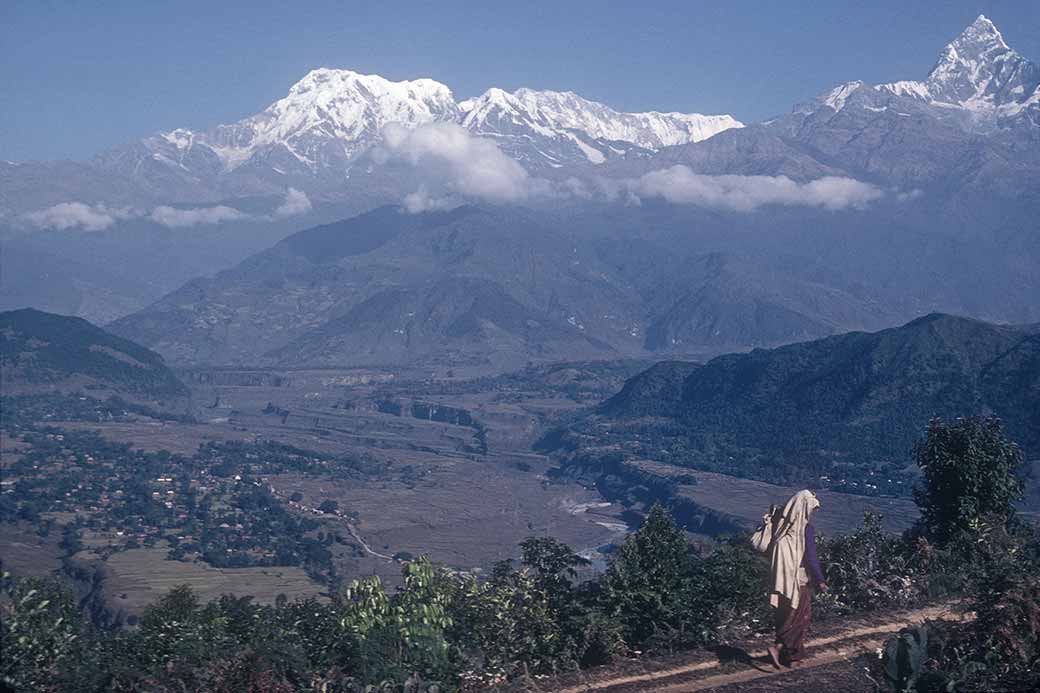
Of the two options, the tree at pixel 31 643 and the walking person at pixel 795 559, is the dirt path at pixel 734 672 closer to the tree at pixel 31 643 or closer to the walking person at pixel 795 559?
the walking person at pixel 795 559

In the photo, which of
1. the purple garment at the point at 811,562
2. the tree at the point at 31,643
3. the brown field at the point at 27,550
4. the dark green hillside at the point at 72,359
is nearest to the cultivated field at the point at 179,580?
the brown field at the point at 27,550

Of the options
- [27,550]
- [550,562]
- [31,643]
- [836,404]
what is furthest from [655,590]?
[836,404]

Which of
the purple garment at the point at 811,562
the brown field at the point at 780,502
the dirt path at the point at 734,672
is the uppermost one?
the purple garment at the point at 811,562

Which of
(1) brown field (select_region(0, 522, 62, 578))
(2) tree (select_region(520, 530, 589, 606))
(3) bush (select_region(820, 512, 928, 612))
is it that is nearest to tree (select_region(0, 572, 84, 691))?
(2) tree (select_region(520, 530, 589, 606))

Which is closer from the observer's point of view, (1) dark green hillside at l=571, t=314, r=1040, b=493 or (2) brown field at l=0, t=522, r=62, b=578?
(2) brown field at l=0, t=522, r=62, b=578

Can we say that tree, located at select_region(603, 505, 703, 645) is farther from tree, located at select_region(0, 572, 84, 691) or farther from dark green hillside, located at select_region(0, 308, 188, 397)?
dark green hillside, located at select_region(0, 308, 188, 397)

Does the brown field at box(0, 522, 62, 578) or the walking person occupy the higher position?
the walking person

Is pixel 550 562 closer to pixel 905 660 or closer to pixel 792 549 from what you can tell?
pixel 792 549
